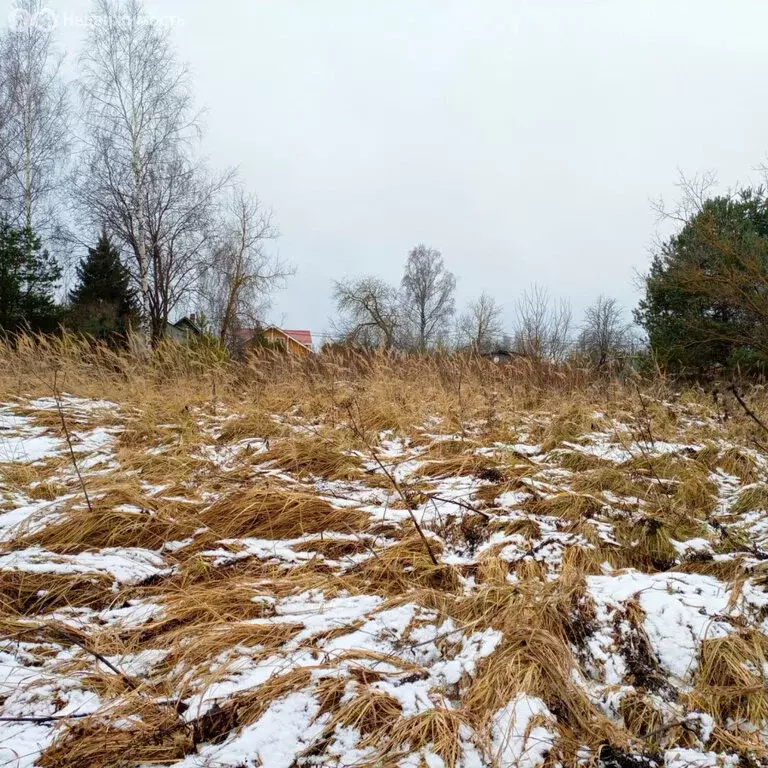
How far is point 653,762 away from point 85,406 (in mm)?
4590

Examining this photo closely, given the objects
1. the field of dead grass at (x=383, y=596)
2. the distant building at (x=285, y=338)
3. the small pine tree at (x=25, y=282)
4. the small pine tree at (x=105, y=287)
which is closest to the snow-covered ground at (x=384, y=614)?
the field of dead grass at (x=383, y=596)

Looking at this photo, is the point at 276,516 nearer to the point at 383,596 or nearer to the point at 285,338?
the point at 383,596

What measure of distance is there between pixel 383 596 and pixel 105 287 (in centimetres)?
1921

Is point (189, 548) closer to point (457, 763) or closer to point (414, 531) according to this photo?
point (414, 531)

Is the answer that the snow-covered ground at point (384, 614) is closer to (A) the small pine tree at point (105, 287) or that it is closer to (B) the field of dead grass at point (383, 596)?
(B) the field of dead grass at point (383, 596)

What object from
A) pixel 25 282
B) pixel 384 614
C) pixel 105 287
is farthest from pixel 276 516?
pixel 105 287

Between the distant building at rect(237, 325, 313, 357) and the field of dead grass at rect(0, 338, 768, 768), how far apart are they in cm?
305

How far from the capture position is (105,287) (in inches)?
661

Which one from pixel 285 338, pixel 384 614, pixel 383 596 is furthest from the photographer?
pixel 285 338

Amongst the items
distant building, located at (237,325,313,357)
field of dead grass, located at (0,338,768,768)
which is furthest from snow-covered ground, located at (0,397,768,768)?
distant building, located at (237,325,313,357)

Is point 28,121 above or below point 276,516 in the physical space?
above

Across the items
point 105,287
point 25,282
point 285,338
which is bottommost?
point 285,338

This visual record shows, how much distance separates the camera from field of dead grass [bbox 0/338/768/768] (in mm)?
1087

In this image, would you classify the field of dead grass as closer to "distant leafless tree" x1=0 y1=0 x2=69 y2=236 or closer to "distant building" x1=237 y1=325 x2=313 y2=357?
"distant building" x1=237 y1=325 x2=313 y2=357
